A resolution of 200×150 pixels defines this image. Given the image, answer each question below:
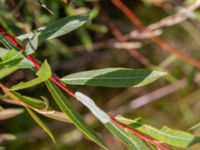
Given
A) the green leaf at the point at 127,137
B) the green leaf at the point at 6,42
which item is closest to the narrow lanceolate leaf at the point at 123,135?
the green leaf at the point at 127,137

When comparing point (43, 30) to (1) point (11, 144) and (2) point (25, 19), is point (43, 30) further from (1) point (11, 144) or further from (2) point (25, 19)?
(1) point (11, 144)

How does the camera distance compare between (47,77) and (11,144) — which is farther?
(11,144)

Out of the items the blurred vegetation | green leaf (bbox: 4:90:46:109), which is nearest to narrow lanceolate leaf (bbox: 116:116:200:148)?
green leaf (bbox: 4:90:46:109)

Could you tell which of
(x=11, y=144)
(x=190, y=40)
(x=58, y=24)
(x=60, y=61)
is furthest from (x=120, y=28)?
(x=58, y=24)

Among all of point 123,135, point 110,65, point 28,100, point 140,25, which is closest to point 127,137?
point 123,135

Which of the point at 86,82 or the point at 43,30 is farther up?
the point at 43,30

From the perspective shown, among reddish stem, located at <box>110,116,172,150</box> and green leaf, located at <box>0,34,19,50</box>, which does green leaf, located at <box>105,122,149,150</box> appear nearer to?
reddish stem, located at <box>110,116,172,150</box>
